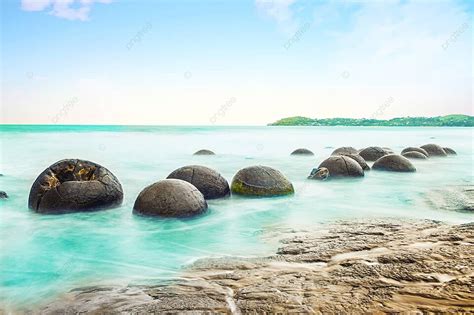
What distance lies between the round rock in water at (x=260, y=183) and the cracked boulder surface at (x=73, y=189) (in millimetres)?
2513

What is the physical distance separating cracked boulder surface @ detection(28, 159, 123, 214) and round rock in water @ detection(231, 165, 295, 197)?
2513mm

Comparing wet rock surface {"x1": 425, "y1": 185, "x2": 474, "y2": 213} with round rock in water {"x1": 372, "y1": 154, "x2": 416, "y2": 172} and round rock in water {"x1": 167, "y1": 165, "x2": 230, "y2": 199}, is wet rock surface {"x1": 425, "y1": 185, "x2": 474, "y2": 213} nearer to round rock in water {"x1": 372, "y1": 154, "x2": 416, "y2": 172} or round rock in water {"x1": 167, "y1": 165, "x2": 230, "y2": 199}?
round rock in water {"x1": 372, "y1": 154, "x2": 416, "y2": 172}

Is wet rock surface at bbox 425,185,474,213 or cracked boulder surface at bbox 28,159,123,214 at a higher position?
cracked boulder surface at bbox 28,159,123,214

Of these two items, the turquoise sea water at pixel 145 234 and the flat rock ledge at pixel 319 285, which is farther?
the turquoise sea water at pixel 145 234

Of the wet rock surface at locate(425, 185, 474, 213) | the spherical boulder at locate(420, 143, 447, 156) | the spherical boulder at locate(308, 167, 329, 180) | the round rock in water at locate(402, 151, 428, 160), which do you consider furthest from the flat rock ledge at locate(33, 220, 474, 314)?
the spherical boulder at locate(420, 143, 447, 156)

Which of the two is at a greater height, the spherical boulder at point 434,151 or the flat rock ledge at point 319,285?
the spherical boulder at point 434,151

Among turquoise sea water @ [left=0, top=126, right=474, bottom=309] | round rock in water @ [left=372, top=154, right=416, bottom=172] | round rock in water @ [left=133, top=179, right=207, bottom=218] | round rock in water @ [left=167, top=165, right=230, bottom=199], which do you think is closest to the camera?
turquoise sea water @ [left=0, top=126, right=474, bottom=309]

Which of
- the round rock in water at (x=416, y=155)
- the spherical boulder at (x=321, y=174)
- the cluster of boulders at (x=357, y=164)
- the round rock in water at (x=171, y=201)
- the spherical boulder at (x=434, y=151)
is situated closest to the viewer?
the round rock in water at (x=171, y=201)

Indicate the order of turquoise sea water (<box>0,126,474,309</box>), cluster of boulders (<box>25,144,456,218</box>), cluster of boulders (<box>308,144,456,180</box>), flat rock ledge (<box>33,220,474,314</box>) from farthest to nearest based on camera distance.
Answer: cluster of boulders (<box>308,144,456,180</box>) < cluster of boulders (<box>25,144,456,218</box>) < turquoise sea water (<box>0,126,474,309</box>) < flat rock ledge (<box>33,220,474,314</box>)

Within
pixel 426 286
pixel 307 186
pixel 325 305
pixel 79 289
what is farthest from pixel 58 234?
pixel 307 186

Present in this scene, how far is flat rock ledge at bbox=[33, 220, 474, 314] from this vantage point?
288 centimetres

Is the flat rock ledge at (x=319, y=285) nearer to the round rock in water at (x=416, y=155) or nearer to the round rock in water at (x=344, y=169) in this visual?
the round rock in water at (x=344, y=169)

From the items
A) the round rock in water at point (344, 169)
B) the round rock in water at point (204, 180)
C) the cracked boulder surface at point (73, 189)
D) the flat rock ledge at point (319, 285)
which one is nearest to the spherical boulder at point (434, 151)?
the round rock in water at point (344, 169)

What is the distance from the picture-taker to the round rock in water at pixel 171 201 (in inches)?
240
